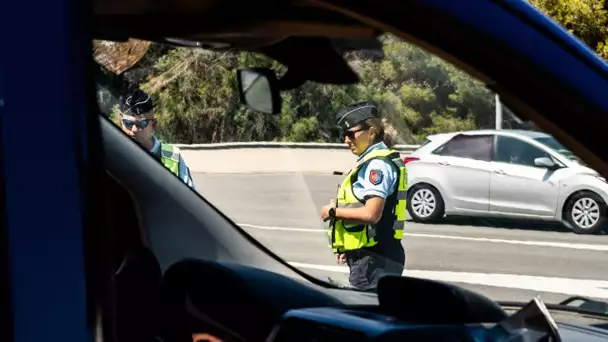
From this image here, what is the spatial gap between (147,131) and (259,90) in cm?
31

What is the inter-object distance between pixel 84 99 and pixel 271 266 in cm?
93

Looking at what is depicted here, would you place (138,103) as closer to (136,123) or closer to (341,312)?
(136,123)

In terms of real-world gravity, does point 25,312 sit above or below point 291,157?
below

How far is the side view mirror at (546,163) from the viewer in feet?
5.15

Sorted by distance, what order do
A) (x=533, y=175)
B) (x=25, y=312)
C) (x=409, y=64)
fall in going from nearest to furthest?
(x=25, y=312) → (x=409, y=64) → (x=533, y=175)

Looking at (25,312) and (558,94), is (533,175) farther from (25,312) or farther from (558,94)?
(25,312)

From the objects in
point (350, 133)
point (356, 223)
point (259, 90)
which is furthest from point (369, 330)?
point (356, 223)

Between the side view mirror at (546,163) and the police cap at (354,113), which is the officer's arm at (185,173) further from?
the side view mirror at (546,163)

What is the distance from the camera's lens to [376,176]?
2430mm

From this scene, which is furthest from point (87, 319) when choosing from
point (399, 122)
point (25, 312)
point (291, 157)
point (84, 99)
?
point (399, 122)

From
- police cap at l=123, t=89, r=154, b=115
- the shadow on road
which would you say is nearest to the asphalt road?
the shadow on road

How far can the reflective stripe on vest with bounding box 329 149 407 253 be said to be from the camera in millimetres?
2080

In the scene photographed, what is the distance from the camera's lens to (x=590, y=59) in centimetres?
127

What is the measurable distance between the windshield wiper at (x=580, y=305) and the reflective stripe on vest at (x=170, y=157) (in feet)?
2.40
